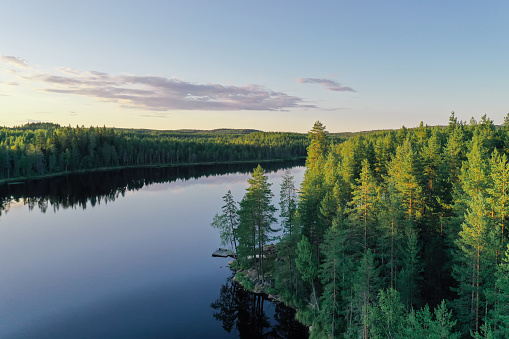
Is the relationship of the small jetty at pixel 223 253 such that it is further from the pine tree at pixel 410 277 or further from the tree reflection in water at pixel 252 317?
the pine tree at pixel 410 277

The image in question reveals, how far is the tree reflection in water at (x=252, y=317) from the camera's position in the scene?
1267 inches

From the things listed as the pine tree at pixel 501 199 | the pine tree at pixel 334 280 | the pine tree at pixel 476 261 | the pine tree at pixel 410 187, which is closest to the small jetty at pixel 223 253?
the pine tree at pixel 334 280

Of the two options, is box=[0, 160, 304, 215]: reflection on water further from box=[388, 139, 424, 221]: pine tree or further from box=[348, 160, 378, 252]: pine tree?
box=[388, 139, 424, 221]: pine tree

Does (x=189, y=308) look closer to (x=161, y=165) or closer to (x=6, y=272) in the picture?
(x=6, y=272)

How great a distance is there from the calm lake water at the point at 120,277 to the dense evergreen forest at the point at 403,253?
208 inches

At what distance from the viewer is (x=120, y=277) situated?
44250mm

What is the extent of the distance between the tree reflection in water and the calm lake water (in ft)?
0.37

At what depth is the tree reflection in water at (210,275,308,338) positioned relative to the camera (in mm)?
32188

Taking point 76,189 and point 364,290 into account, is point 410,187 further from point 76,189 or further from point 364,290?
point 76,189

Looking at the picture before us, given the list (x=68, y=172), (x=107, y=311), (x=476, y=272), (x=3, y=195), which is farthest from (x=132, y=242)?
(x=68, y=172)

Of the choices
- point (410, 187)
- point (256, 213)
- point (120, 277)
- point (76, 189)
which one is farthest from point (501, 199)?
point (76, 189)

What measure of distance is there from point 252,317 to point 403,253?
17886 millimetres

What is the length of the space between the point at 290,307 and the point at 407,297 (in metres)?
13.5

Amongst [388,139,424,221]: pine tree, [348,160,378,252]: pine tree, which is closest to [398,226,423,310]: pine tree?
[348,160,378,252]: pine tree
